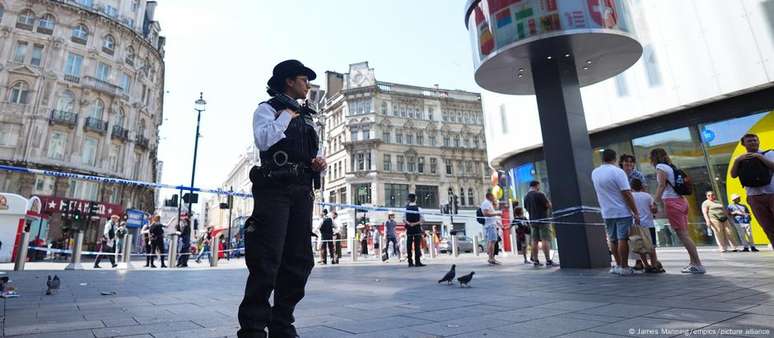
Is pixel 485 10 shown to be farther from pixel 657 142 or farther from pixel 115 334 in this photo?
pixel 657 142

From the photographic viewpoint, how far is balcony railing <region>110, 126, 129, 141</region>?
A: 31070 mm

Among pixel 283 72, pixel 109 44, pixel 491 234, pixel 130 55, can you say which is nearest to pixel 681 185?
pixel 491 234

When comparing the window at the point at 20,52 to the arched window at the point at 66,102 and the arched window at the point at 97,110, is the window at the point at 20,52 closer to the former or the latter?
the arched window at the point at 66,102

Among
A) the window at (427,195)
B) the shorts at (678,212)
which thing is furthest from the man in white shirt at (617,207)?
the window at (427,195)

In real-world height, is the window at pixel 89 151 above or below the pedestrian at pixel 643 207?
above

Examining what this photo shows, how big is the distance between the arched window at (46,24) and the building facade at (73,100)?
6 centimetres

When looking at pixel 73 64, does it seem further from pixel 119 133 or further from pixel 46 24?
pixel 119 133

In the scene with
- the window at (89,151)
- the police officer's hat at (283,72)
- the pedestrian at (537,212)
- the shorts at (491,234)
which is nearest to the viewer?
the police officer's hat at (283,72)

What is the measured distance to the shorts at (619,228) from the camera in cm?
602

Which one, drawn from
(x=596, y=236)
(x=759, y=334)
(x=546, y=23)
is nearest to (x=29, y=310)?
(x=759, y=334)

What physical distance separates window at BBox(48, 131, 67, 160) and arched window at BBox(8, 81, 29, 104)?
9.95 feet

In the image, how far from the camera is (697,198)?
14.5 meters

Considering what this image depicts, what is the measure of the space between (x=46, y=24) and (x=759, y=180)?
41200 mm

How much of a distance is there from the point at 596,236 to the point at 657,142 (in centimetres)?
1069
